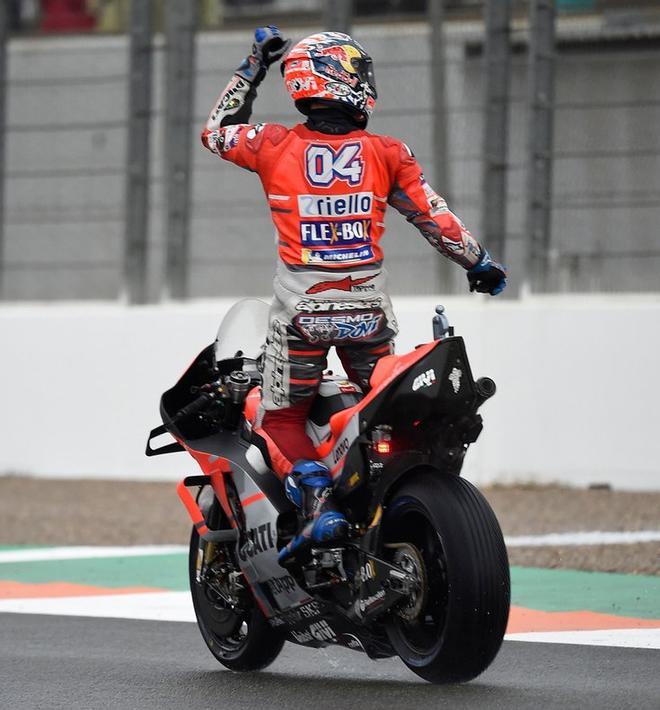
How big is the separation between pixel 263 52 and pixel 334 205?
0.66 m

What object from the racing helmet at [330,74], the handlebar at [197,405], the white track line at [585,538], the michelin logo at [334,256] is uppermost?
the racing helmet at [330,74]

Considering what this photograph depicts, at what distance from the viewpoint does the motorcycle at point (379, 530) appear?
17.0 ft

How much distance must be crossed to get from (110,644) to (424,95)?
282 inches

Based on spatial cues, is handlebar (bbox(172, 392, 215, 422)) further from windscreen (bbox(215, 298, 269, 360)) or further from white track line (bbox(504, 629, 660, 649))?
white track line (bbox(504, 629, 660, 649))

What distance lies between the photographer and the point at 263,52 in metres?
6.04

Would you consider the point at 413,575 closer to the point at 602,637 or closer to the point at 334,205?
the point at 334,205

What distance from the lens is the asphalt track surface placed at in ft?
17.9

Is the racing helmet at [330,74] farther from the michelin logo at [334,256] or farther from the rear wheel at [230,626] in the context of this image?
the rear wheel at [230,626]

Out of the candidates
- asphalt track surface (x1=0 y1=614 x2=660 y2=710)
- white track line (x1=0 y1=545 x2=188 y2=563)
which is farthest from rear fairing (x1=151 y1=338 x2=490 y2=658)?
white track line (x1=0 y1=545 x2=188 y2=563)

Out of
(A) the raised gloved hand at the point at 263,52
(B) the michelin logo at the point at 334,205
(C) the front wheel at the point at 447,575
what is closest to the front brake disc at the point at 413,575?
(C) the front wheel at the point at 447,575

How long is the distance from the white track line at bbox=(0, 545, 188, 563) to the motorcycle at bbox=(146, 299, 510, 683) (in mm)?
3786

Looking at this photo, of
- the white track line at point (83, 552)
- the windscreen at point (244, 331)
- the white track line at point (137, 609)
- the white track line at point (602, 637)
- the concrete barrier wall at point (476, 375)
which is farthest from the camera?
the concrete barrier wall at point (476, 375)

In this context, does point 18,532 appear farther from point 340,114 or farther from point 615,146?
point 340,114

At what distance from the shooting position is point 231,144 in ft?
19.6
